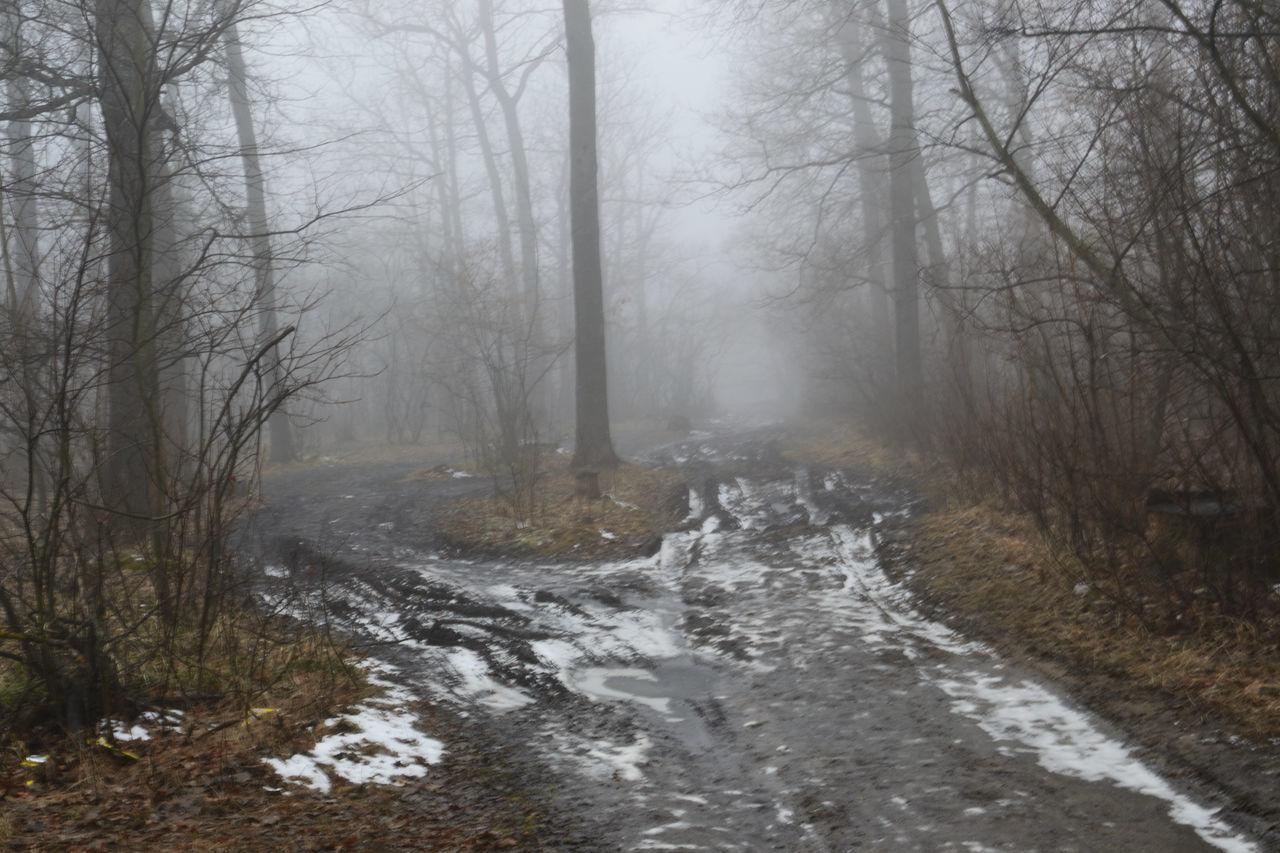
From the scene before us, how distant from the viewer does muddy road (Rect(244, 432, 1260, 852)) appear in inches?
177

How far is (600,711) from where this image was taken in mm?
6430

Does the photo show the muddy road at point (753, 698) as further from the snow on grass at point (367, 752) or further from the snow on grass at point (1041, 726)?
the snow on grass at point (367, 752)

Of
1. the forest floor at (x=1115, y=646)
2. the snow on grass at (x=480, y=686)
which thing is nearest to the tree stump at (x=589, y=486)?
the forest floor at (x=1115, y=646)

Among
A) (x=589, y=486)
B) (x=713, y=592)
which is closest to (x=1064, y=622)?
(x=713, y=592)

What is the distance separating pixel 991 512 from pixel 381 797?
298 inches

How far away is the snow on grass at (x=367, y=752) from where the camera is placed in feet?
17.4

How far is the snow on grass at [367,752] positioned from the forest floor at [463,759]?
7 cm

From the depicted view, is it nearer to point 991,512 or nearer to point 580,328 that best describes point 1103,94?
point 991,512

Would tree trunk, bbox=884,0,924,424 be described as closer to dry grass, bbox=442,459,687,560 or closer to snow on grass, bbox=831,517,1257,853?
dry grass, bbox=442,459,687,560

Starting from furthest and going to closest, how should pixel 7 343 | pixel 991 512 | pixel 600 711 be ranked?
pixel 991 512
pixel 7 343
pixel 600 711

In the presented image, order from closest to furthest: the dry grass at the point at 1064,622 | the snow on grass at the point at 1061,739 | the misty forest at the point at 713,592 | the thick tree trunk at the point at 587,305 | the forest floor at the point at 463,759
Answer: the snow on grass at the point at 1061,739 → the forest floor at the point at 463,759 → the misty forest at the point at 713,592 → the dry grass at the point at 1064,622 → the thick tree trunk at the point at 587,305

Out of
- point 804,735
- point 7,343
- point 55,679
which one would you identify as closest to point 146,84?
point 7,343

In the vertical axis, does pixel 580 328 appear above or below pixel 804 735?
above

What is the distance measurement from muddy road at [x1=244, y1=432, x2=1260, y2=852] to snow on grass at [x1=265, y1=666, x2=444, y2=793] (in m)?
0.53
